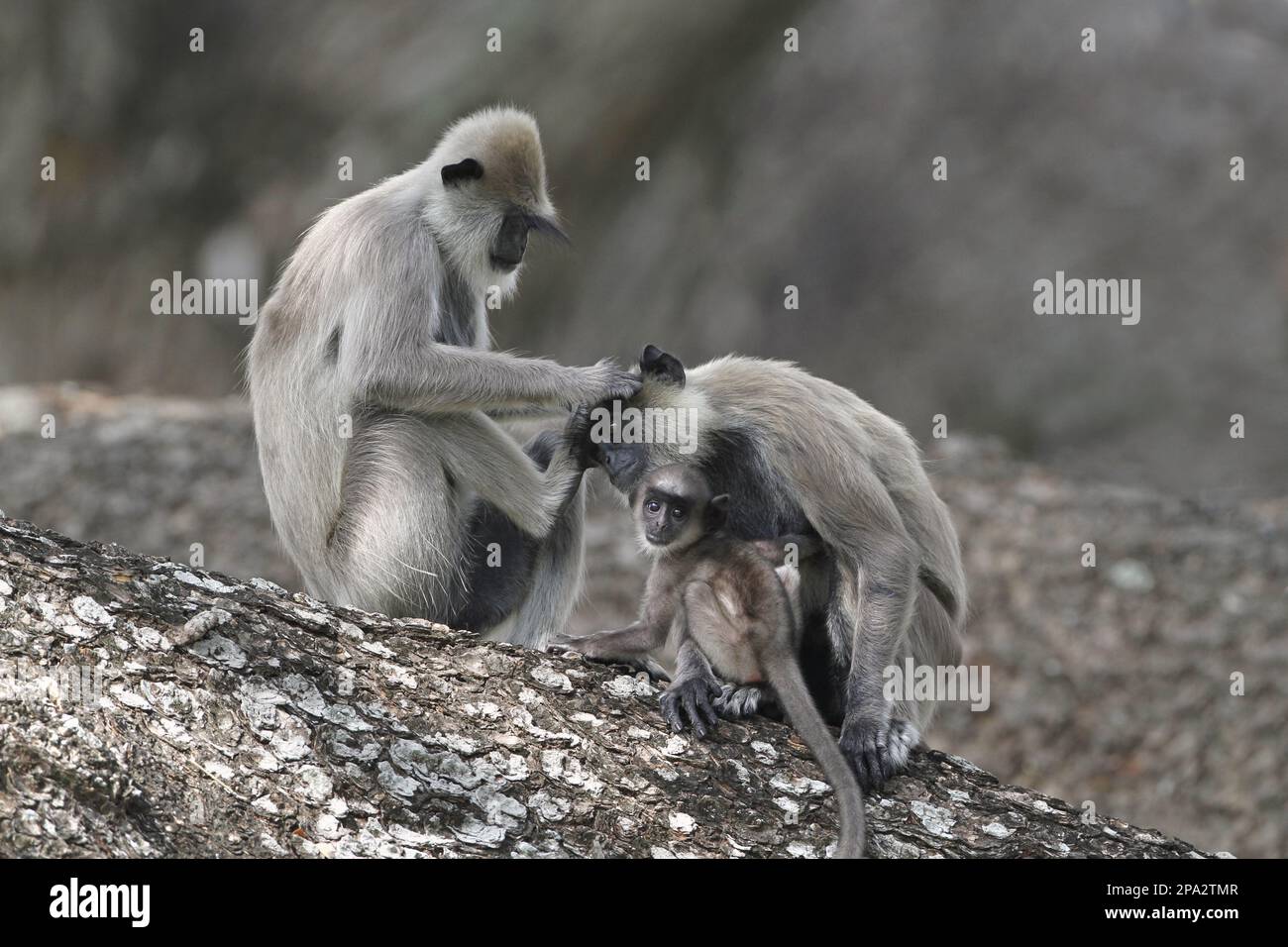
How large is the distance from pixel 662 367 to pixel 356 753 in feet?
6.81

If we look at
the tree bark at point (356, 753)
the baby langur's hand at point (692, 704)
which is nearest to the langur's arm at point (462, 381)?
the tree bark at point (356, 753)

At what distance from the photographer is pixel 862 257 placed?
12.8 m

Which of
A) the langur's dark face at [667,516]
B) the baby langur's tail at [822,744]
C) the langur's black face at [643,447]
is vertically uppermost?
the langur's black face at [643,447]

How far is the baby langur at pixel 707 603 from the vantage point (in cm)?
486

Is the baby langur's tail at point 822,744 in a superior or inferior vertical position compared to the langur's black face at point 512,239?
inferior

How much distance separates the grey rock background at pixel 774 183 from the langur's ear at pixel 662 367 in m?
7.56

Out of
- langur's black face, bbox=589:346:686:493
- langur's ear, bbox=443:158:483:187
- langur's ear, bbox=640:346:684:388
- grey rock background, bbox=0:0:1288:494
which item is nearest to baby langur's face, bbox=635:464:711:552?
langur's black face, bbox=589:346:686:493

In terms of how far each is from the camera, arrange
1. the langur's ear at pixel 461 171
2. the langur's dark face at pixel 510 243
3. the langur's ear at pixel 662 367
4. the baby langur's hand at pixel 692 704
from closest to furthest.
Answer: the baby langur's hand at pixel 692 704, the langur's ear at pixel 662 367, the langur's ear at pixel 461 171, the langur's dark face at pixel 510 243

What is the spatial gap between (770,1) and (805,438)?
32.2 ft

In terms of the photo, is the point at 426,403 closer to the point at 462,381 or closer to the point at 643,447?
the point at 462,381

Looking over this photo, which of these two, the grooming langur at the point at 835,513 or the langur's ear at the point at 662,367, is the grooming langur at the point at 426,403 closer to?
the langur's ear at the point at 662,367

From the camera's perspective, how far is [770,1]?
44.9 feet

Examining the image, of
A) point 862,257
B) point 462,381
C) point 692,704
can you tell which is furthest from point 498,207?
point 862,257

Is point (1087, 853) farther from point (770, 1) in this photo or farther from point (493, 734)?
point (770, 1)
